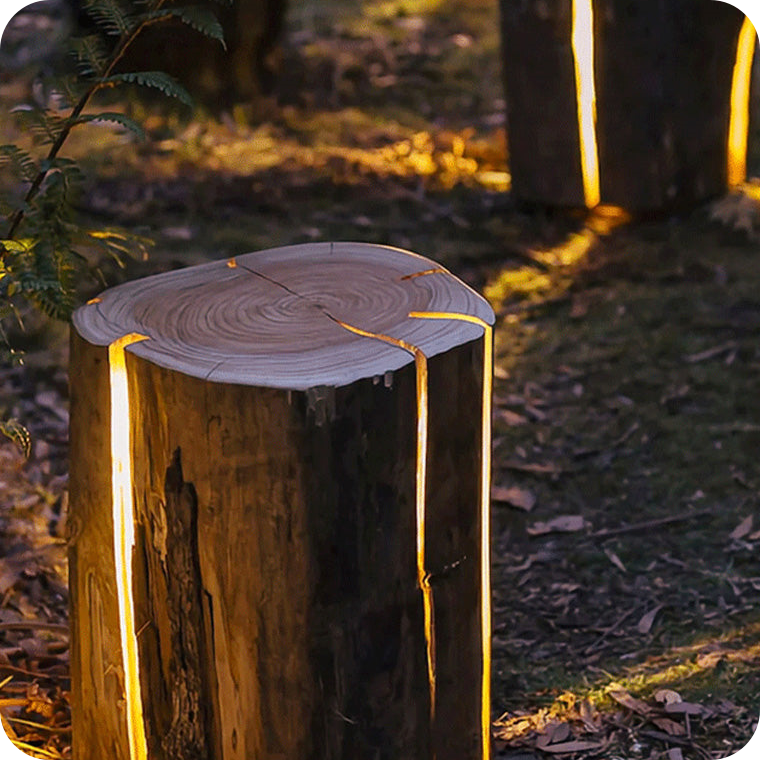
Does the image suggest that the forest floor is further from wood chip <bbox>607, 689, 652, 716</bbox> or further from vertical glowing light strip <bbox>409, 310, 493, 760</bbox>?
vertical glowing light strip <bbox>409, 310, 493, 760</bbox>

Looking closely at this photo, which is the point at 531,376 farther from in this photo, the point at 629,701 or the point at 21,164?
the point at 21,164

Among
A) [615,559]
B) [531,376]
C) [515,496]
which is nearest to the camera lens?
[615,559]

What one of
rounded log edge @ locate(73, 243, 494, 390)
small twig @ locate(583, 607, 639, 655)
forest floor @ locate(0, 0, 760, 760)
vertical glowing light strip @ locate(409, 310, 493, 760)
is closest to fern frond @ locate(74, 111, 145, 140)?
rounded log edge @ locate(73, 243, 494, 390)

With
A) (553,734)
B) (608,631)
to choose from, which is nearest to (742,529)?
(608,631)

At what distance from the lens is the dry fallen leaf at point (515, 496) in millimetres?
3863

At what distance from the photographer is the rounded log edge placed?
217 centimetres

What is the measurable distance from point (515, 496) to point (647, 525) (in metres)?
0.43

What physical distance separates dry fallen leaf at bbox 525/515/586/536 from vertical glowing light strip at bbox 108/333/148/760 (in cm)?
163

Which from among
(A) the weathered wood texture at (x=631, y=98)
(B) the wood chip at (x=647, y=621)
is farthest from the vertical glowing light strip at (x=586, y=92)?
(B) the wood chip at (x=647, y=621)

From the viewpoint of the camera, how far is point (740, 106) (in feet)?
17.8

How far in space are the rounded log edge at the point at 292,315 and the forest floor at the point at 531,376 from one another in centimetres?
108

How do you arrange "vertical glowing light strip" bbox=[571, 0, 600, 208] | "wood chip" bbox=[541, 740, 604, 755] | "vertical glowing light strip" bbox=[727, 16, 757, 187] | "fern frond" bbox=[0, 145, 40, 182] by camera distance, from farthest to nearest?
"vertical glowing light strip" bbox=[727, 16, 757, 187] < "vertical glowing light strip" bbox=[571, 0, 600, 208] < "wood chip" bbox=[541, 740, 604, 755] < "fern frond" bbox=[0, 145, 40, 182]

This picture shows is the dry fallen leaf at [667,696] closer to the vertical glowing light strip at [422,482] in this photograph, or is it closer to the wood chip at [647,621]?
the wood chip at [647,621]

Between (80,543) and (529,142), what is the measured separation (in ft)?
11.7
